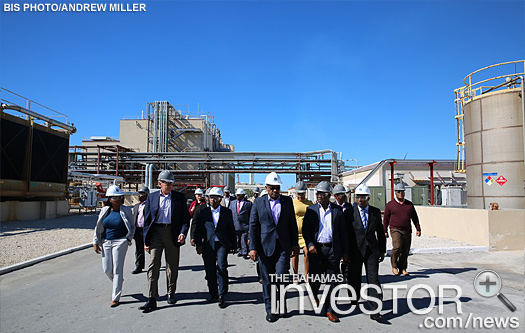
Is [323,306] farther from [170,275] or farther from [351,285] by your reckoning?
[170,275]

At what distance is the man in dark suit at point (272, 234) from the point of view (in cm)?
482

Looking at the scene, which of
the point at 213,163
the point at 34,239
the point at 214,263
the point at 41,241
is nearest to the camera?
the point at 214,263

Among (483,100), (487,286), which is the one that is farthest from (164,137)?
(487,286)

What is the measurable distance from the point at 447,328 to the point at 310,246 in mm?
2000

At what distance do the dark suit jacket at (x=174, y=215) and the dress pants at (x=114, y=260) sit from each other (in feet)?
1.39

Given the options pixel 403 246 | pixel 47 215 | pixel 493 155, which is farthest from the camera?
pixel 47 215

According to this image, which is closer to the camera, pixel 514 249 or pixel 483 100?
pixel 514 249

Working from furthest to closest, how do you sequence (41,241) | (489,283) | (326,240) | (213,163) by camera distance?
(213,163) → (41,241) → (326,240) → (489,283)

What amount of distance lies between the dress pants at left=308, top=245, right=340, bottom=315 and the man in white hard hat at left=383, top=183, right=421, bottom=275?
2747 millimetres

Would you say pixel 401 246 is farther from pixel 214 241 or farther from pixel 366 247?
pixel 214 241

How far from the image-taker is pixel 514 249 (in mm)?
9695

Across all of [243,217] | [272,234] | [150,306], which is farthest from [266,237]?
[243,217]

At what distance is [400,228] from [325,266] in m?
3.11

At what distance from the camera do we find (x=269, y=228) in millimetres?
4867
